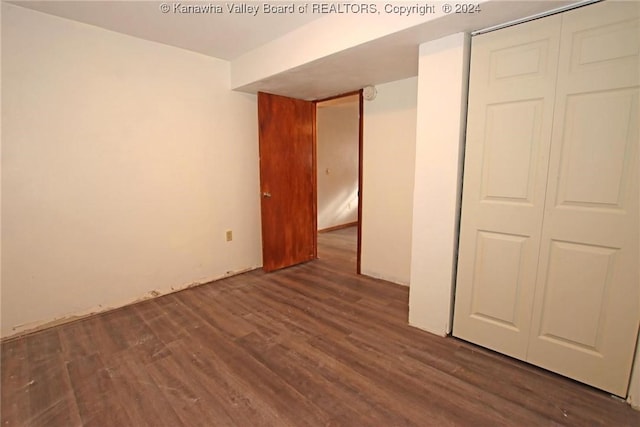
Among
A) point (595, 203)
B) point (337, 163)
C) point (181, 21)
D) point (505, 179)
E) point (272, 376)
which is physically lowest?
point (272, 376)

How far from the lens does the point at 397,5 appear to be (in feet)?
5.96

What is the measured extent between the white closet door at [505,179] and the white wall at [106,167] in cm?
240

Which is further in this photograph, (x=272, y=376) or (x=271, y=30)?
(x=271, y=30)

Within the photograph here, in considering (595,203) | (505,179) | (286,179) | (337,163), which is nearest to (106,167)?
(286,179)

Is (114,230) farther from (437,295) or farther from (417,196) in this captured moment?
(437,295)

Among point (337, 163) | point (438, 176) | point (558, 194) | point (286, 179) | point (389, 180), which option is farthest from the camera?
point (337, 163)

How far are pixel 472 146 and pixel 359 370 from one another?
5.20 ft

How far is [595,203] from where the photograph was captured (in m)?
1.56

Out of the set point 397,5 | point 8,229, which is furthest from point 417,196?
point 8,229

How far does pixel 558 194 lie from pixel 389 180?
5.38 feet

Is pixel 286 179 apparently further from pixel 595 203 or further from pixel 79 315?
pixel 595 203

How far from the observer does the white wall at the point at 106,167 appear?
209 cm

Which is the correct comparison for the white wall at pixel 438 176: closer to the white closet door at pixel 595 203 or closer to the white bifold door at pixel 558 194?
the white bifold door at pixel 558 194

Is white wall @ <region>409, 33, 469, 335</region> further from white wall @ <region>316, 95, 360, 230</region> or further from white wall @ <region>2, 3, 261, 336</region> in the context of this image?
white wall @ <region>316, 95, 360, 230</region>
